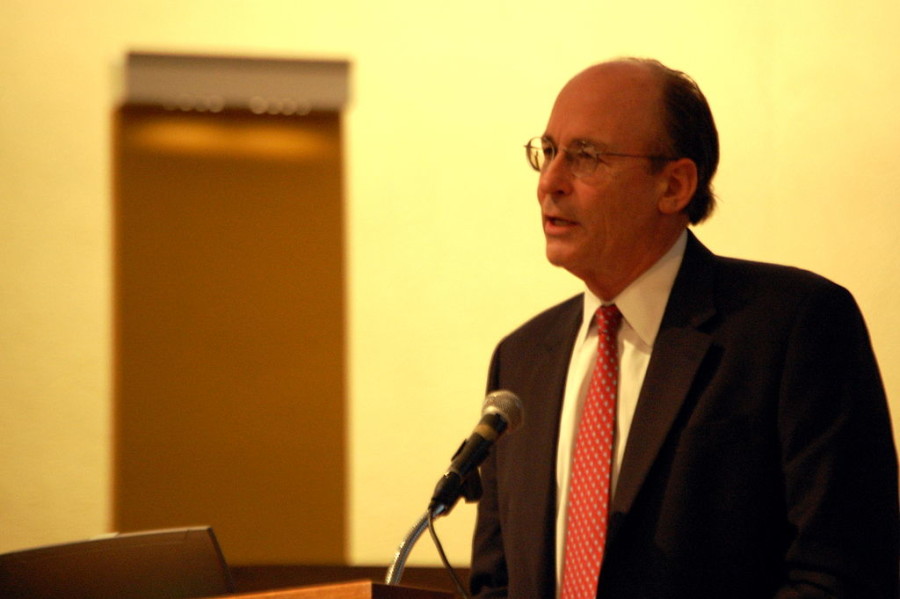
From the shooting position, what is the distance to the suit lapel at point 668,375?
1.77 meters

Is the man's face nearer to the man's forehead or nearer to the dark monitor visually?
the man's forehead

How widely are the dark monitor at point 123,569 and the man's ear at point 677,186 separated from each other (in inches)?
41.6

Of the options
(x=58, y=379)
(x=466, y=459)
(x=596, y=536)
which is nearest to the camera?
(x=466, y=459)

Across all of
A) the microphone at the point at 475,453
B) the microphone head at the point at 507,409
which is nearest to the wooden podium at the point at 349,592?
the microphone at the point at 475,453

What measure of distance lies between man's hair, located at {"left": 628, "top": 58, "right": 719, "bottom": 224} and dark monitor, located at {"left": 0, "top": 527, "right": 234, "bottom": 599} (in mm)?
1132

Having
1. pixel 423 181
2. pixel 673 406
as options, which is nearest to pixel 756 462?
pixel 673 406

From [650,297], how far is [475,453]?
24.5 inches

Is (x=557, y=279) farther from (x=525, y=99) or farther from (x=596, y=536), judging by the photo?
(x=596, y=536)

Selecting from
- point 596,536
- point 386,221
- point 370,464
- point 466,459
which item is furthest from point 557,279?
point 466,459

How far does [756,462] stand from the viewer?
172 cm

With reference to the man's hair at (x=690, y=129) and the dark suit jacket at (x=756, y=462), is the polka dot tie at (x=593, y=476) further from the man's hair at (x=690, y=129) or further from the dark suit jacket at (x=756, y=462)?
the man's hair at (x=690, y=129)

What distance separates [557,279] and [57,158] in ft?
6.12

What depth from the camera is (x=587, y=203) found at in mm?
1967

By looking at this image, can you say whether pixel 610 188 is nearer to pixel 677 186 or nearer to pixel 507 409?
pixel 677 186
